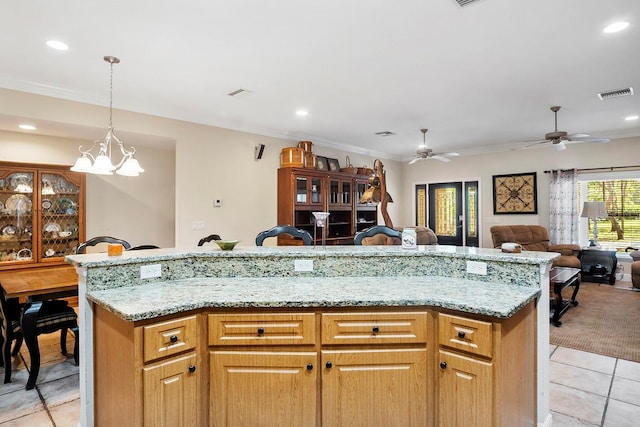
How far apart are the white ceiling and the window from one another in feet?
6.40

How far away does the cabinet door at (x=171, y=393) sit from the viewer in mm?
1633

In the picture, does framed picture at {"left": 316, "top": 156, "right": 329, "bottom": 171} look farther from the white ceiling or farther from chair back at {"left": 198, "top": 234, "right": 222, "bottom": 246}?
chair back at {"left": 198, "top": 234, "right": 222, "bottom": 246}

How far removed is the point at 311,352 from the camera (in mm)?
1794

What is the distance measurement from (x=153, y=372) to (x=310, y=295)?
0.80 meters

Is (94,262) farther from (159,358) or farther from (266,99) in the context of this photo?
(266,99)

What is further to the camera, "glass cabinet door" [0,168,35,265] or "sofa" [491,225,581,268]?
"sofa" [491,225,581,268]

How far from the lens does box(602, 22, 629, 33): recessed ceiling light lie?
8.48ft

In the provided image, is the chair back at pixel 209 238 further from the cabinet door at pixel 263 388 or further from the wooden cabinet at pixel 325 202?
the cabinet door at pixel 263 388

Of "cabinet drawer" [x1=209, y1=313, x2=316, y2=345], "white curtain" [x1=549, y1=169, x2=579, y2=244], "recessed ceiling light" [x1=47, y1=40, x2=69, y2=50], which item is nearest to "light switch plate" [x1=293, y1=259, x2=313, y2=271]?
"cabinet drawer" [x1=209, y1=313, x2=316, y2=345]

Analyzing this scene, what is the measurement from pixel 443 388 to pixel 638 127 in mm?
6436

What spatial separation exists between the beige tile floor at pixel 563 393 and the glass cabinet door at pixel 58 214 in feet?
6.45

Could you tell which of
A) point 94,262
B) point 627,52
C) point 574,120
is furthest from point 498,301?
point 574,120

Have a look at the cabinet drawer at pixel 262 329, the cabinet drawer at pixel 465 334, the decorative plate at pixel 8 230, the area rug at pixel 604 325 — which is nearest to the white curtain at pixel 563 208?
the area rug at pixel 604 325

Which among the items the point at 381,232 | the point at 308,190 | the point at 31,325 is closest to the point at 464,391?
the point at 381,232
